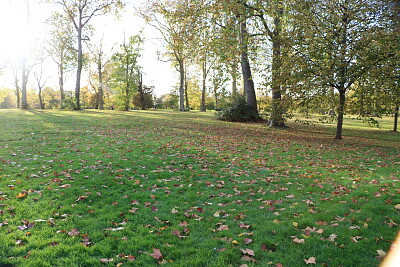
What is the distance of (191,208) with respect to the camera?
5789mm

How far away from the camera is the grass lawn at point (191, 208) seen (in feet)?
13.0

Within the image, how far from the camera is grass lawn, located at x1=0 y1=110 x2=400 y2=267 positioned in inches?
156

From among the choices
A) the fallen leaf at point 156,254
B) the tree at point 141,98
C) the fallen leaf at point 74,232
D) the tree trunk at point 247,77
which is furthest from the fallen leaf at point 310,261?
the tree at point 141,98

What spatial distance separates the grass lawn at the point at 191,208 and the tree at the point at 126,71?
37.7 metres

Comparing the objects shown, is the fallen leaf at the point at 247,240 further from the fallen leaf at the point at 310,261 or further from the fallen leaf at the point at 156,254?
the fallen leaf at the point at 156,254

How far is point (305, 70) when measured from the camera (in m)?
13.7

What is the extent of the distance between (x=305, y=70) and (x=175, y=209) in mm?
11322

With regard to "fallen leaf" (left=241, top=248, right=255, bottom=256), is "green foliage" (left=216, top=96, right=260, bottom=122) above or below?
above

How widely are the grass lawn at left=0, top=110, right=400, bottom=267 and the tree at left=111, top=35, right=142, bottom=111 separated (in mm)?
37682

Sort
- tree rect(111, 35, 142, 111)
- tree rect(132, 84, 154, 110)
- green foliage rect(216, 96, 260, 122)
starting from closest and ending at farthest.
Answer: green foliage rect(216, 96, 260, 122) < tree rect(111, 35, 142, 111) < tree rect(132, 84, 154, 110)

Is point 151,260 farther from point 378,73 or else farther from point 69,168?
point 378,73

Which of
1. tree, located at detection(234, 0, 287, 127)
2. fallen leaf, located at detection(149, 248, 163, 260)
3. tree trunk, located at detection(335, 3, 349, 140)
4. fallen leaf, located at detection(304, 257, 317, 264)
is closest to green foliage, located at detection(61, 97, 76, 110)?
tree, located at detection(234, 0, 287, 127)

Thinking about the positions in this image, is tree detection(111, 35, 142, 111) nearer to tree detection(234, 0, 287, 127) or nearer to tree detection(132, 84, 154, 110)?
tree detection(132, 84, 154, 110)

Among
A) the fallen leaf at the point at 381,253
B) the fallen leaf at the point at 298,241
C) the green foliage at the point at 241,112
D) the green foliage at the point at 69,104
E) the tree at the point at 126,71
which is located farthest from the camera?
the tree at the point at 126,71
